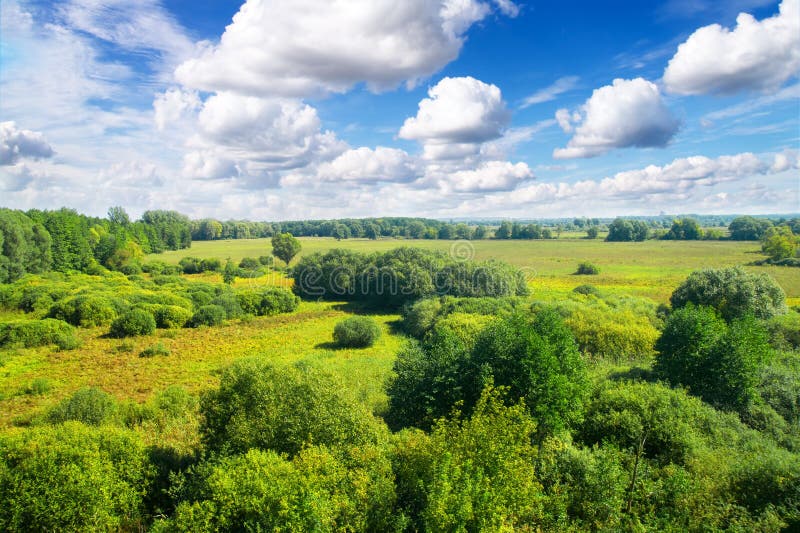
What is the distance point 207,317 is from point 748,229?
534ft

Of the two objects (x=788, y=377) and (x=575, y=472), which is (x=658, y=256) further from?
(x=575, y=472)

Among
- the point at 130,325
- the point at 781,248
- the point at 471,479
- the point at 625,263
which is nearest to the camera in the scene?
the point at 471,479

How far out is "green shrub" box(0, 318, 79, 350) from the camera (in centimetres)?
3900

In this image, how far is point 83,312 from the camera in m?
47.5

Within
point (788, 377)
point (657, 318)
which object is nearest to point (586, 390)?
point (788, 377)

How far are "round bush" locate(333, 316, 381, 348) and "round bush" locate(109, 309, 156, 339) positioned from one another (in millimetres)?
22091

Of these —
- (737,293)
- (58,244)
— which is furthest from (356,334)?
(58,244)

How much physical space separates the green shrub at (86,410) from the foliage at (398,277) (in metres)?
42.7

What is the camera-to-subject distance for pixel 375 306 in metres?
67.6

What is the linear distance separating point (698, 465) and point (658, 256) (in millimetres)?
101576

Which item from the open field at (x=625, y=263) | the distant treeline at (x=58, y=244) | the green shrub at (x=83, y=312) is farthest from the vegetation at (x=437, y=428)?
the distant treeline at (x=58, y=244)

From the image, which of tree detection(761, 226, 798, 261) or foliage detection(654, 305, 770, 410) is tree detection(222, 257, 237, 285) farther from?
tree detection(761, 226, 798, 261)

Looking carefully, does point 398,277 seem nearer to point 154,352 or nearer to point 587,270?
point 154,352

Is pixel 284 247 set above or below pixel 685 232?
below
